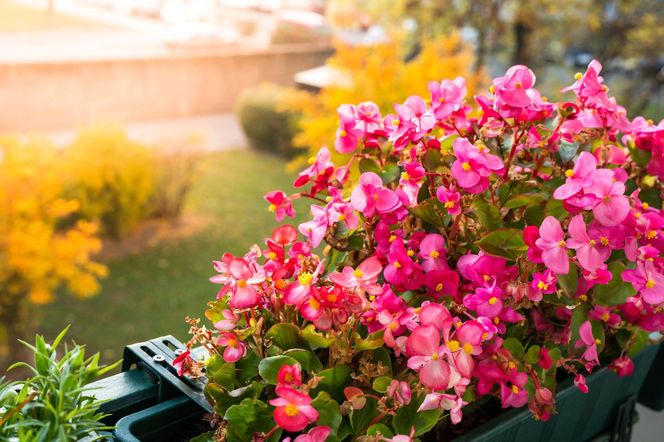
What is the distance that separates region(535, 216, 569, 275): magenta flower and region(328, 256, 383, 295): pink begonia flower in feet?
0.46

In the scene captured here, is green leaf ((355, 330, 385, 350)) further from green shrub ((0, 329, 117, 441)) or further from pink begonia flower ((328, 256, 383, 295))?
green shrub ((0, 329, 117, 441))

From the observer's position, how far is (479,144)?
27.6 inches

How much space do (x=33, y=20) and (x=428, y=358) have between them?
1112 centimetres

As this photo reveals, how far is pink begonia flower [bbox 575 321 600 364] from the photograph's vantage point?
2.26 ft

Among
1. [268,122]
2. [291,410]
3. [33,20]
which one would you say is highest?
[291,410]

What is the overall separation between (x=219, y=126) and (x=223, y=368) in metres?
7.49

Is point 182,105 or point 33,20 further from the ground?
point 33,20

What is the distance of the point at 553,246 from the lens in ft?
2.02

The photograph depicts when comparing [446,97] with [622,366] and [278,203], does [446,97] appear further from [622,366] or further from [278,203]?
[622,366]

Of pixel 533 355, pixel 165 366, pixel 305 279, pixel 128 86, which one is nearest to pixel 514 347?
pixel 533 355

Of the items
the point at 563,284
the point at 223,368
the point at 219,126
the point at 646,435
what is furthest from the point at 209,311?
the point at 219,126

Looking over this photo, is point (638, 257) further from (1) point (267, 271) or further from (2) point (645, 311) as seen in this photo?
Answer: (1) point (267, 271)

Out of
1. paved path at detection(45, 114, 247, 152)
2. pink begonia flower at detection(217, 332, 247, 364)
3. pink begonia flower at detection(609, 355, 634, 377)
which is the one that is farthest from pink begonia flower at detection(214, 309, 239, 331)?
paved path at detection(45, 114, 247, 152)

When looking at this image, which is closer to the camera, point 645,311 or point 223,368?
point 223,368
